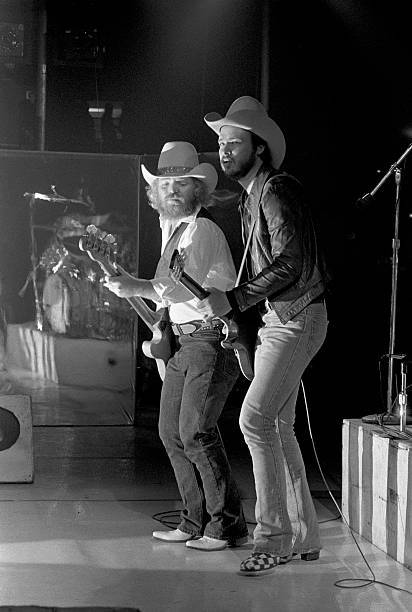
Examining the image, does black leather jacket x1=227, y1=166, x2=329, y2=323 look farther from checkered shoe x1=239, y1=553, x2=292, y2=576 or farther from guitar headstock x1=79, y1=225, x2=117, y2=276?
checkered shoe x1=239, y1=553, x2=292, y2=576

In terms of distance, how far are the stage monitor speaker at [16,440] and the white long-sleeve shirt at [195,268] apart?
1687 mm

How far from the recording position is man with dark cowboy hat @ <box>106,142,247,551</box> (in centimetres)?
→ 415

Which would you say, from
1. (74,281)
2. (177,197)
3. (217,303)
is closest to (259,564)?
(217,303)

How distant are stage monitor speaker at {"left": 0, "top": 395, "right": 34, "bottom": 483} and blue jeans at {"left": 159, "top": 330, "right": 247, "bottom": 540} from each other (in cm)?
153

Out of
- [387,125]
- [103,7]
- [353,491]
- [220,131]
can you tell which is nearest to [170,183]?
[220,131]

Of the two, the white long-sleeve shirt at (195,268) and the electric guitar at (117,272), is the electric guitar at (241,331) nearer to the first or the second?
the white long-sleeve shirt at (195,268)

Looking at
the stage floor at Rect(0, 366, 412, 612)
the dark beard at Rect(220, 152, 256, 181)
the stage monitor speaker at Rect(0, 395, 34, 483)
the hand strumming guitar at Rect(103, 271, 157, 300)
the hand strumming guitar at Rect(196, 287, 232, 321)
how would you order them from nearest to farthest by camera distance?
the stage floor at Rect(0, 366, 412, 612), the hand strumming guitar at Rect(196, 287, 232, 321), the dark beard at Rect(220, 152, 256, 181), the hand strumming guitar at Rect(103, 271, 157, 300), the stage monitor speaker at Rect(0, 395, 34, 483)

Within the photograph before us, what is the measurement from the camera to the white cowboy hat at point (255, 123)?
3.99m

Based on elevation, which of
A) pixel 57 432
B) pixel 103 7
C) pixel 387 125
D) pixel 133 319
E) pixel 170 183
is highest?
pixel 103 7

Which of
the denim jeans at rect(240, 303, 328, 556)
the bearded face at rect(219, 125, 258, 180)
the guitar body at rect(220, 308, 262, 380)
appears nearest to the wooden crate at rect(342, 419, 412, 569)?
the denim jeans at rect(240, 303, 328, 556)

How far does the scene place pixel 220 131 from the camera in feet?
13.4

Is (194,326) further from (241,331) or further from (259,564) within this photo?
(259,564)

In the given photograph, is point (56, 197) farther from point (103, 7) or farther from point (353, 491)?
point (353, 491)

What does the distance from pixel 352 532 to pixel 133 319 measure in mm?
3856
